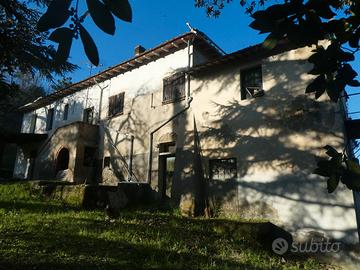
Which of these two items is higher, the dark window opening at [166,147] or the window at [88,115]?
the window at [88,115]

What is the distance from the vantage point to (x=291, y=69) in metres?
9.64

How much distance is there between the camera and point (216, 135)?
11.1 m

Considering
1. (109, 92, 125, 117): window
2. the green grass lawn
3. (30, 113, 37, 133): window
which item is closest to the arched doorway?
(109, 92, 125, 117): window

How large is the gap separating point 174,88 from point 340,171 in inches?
443

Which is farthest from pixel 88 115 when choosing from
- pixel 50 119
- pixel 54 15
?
pixel 54 15

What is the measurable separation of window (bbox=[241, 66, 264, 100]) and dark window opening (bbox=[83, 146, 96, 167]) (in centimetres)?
920

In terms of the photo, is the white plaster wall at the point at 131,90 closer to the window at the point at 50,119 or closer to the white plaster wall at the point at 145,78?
the white plaster wall at the point at 145,78

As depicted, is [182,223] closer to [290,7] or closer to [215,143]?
[215,143]

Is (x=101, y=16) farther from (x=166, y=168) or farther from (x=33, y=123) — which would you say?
(x=33, y=123)

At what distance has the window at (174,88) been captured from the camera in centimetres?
1272

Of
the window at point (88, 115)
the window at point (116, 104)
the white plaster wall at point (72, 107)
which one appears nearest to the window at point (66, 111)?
the white plaster wall at point (72, 107)

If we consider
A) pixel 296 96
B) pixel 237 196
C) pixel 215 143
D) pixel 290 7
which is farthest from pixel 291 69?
pixel 290 7

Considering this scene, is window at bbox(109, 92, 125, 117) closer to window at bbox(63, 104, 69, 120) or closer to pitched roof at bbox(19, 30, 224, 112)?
pitched roof at bbox(19, 30, 224, 112)

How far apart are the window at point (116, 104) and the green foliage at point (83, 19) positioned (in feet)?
Result: 46.5
